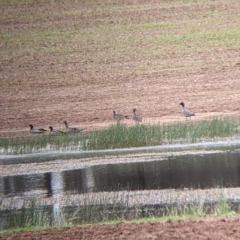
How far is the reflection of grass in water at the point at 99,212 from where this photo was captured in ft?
42.2

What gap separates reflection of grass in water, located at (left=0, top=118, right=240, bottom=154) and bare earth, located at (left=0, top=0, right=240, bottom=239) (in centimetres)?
382

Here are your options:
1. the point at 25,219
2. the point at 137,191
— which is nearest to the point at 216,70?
the point at 137,191

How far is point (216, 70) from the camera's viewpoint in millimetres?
35500

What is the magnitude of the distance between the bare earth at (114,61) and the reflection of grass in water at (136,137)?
3.82 metres

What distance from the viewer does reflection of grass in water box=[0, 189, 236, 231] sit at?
1288cm

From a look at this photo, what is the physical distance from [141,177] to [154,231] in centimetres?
724

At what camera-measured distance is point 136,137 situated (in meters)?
23.6

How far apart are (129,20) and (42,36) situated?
4.06m

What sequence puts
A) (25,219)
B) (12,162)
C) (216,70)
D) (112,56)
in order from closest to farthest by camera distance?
(25,219) → (12,162) → (216,70) → (112,56)

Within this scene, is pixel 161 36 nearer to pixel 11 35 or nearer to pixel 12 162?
pixel 11 35

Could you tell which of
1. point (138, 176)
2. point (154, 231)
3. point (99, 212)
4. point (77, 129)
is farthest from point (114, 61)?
point (154, 231)

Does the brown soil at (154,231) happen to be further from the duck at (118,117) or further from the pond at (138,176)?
the duck at (118,117)

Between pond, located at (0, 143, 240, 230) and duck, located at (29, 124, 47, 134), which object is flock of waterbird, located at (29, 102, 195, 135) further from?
pond, located at (0, 143, 240, 230)

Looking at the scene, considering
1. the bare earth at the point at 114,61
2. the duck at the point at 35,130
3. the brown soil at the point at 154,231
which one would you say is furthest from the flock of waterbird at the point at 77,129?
the brown soil at the point at 154,231
